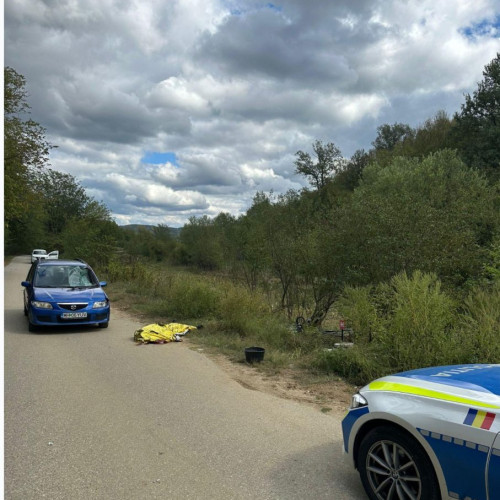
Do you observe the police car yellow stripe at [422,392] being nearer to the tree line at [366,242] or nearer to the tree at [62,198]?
the tree line at [366,242]

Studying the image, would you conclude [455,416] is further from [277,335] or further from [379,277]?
[379,277]

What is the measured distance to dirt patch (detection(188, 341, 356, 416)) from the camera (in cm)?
607

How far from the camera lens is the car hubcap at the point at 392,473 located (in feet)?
10.2

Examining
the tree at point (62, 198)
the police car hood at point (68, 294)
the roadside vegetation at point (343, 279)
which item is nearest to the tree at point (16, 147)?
the roadside vegetation at point (343, 279)

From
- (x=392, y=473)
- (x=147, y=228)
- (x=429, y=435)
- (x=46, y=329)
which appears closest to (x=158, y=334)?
(x=46, y=329)

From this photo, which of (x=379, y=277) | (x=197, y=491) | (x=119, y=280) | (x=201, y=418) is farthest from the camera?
(x=119, y=280)

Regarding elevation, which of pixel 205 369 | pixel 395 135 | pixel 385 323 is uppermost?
pixel 395 135

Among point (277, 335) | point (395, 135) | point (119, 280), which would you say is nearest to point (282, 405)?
point (277, 335)

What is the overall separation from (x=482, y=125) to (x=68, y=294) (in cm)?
3953

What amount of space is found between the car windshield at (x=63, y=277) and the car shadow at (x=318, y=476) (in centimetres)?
913

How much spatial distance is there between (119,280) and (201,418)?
60.8 ft

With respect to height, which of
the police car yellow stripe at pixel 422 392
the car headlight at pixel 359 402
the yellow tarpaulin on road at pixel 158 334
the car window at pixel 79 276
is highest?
the car window at pixel 79 276

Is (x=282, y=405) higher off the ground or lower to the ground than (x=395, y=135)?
lower

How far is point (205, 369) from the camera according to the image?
7758 mm
